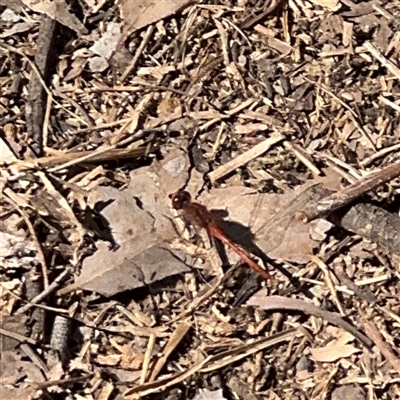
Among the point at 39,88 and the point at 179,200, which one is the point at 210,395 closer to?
the point at 179,200

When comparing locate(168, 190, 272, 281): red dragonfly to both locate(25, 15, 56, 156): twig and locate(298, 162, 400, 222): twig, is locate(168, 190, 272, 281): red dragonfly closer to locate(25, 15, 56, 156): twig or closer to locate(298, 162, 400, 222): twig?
locate(298, 162, 400, 222): twig

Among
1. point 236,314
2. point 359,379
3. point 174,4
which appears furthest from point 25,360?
point 174,4

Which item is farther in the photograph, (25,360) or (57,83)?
(57,83)

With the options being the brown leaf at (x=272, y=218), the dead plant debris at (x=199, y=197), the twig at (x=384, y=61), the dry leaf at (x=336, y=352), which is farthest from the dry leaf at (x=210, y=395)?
the twig at (x=384, y=61)

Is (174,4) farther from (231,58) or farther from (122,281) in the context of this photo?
(122,281)

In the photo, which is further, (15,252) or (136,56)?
(136,56)

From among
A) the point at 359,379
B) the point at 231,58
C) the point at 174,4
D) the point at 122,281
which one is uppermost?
the point at 174,4

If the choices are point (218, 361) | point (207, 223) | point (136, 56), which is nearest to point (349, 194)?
point (207, 223)

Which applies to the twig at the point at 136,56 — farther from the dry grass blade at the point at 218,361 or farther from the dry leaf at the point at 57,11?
the dry grass blade at the point at 218,361
